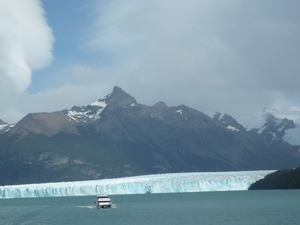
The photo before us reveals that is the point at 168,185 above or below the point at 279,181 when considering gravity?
above

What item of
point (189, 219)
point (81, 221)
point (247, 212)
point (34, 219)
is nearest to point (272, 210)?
point (247, 212)

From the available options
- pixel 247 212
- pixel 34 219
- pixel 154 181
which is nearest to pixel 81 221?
pixel 34 219

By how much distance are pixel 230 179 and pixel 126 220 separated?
2651 inches

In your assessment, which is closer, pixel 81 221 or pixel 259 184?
pixel 81 221

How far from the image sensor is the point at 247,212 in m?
75.0

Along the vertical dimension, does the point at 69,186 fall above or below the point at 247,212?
above

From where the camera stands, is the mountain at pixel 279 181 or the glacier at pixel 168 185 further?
the mountain at pixel 279 181

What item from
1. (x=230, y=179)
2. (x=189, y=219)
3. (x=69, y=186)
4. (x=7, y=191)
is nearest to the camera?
(x=189, y=219)

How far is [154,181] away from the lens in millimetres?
138000

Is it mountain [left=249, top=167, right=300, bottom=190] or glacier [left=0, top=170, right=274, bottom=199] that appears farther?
mountain [left=249, top=167, right=300, bottom=190]

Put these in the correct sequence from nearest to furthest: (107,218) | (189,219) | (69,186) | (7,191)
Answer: (189,219) < (107,218) < (69,186) < (7,191)

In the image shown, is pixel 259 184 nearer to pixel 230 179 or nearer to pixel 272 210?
pixel 230 179

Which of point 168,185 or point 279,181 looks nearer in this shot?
point 279,181

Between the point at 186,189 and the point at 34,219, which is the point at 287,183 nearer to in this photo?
the point at 186,189
